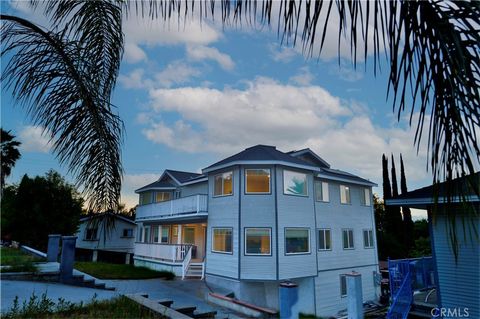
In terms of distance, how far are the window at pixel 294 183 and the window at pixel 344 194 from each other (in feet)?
13.3

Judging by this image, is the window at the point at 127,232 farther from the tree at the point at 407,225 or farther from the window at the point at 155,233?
the tree at the point at 407,225

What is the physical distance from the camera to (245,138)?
66.8 feet

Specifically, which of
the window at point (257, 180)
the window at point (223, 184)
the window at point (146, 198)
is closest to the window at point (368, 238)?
the window at point (257, 180)

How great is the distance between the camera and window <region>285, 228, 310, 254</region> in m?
14.7

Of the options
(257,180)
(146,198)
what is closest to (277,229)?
(257,180)

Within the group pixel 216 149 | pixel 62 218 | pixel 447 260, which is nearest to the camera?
pixel 447 260

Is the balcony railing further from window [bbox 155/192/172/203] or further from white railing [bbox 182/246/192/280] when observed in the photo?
white railing [bbox 182/246/192/280]

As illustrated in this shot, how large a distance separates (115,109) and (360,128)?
7039mm

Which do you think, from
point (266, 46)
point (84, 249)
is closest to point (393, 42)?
point (266, 46)

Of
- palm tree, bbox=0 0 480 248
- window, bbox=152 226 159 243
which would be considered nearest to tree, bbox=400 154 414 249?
window, bbox=152 226 159 243

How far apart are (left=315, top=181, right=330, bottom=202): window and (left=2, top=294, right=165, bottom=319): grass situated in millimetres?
12562

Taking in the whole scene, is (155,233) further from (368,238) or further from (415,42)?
(415,42)

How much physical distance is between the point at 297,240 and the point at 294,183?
2827mm

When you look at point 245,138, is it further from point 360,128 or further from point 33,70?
point 33,70
